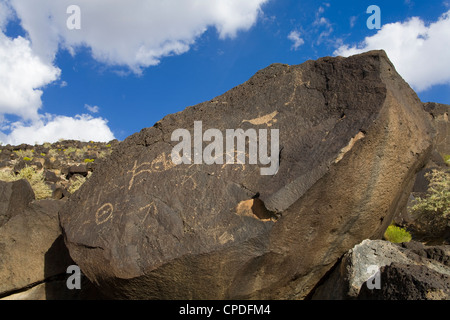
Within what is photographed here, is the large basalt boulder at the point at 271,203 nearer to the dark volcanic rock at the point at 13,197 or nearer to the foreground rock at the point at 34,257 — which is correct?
the foreground rock at the point at 34,257

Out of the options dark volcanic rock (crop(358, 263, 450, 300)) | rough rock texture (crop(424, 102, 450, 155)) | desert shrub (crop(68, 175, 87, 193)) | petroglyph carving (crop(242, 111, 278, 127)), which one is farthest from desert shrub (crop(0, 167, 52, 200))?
rough rock texture (crop(424, 102, 450, 155))

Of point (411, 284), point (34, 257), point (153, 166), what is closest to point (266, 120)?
point (153, 166)

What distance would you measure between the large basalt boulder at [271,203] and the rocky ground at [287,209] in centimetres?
1

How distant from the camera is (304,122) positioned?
3635 mm

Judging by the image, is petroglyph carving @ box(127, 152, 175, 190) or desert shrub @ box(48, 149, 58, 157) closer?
petroglyph carving @ box(127, 152, 175, 190)

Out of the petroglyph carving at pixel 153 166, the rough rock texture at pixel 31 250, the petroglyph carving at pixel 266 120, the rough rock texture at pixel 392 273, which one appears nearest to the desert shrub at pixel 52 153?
the rough rock texture at pixel 31 250

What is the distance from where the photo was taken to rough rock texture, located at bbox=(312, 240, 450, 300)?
91.4 inches

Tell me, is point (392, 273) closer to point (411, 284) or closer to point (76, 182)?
point (411, 284)

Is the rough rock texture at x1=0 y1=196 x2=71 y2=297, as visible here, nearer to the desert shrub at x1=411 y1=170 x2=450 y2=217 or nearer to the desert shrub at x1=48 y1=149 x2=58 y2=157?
the desert shrub at x1=411 y1=170 x2=450 y2=217

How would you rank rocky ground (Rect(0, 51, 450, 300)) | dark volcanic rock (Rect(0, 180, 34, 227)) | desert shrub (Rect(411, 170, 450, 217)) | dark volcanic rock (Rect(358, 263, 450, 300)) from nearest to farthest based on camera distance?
dark volcanic rock (Rect(358, 263, 450, 300)), rocky ground (Rect(0, 51, 450, 300)), desert shrub (Rect(411, 170, 450, 217)), dark volcanic rock (Rect(0, 180, 34, 227))

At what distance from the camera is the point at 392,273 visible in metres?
2.50
